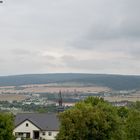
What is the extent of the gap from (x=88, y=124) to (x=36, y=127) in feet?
118

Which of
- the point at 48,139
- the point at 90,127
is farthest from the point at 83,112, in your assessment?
the point at 48,139

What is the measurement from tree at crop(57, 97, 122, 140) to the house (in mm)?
30974

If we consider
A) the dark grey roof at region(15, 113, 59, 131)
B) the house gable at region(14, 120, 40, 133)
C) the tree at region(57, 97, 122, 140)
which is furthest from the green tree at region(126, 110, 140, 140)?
the house gable at region(14, 120, 40, 133)

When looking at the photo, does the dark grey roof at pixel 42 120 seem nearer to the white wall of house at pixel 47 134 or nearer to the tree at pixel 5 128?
the white wall of house at pixel 47 134

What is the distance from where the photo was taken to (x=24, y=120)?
339ft

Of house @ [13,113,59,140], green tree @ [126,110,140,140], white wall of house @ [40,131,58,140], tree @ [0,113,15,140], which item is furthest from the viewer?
white wall of house @ [40,131,58,140]

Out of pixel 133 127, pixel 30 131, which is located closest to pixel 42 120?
pixel 30 131

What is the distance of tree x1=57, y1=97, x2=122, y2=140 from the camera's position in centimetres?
6775

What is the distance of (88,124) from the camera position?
69312 millimetres

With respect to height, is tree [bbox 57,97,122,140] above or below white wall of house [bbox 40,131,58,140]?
above

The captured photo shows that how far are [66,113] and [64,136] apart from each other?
9.36 feet

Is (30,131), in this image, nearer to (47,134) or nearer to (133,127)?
(47,134)

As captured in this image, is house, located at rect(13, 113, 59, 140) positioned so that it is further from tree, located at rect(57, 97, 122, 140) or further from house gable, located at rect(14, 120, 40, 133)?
tree, located at rect(57, 97, 122, 140)

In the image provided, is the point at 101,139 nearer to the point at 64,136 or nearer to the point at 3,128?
the point at 64,136
